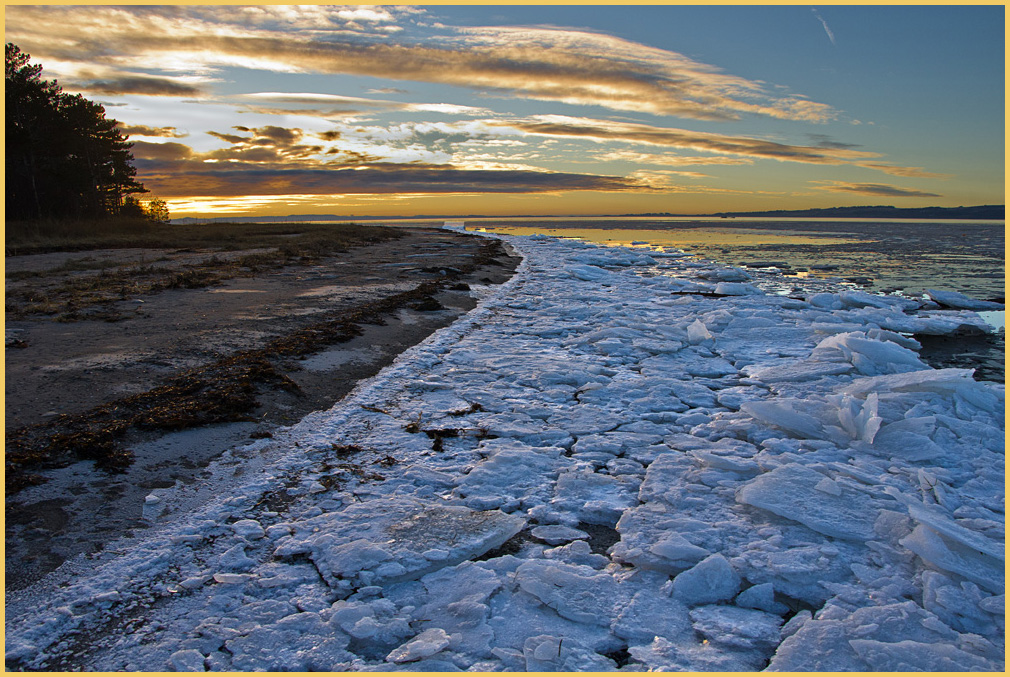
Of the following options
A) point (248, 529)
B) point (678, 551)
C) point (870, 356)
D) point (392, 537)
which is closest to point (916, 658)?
point (678, 551)

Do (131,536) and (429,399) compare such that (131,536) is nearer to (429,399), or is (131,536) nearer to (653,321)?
(429,399)

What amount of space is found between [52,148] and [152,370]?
33.2 metres

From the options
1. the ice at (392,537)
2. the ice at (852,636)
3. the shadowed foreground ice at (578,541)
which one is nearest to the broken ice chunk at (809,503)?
the shadowed foreground ice at (578,541)

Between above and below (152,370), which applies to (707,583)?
below

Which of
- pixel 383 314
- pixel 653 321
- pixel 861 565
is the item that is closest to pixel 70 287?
pixel 383 314

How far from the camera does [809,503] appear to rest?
2.81m

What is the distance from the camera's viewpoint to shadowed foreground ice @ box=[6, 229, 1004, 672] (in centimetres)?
193

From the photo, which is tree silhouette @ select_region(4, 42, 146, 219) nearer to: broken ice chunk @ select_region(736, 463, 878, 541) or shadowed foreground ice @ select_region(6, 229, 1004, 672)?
shadowed foreground ice @ select_region(6, 229, 1004, 672)

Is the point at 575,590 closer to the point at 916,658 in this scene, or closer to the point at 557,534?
the point at 557,534

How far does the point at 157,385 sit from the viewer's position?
448cm

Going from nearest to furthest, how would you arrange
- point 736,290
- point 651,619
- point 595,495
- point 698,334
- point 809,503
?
point 651,619, point 809,503, point 595,495, point 698,334, point 736,290

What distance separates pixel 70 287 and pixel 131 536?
9.60 m

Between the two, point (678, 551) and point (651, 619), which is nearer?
point (651, 619)

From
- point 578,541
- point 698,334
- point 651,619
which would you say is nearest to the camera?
point 651,619
